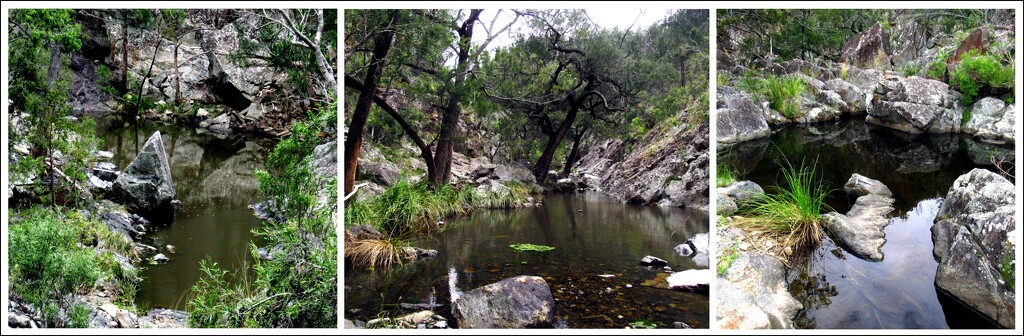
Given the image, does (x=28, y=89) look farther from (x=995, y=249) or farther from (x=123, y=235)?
(x=995, y=249)

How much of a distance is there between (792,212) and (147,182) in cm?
382

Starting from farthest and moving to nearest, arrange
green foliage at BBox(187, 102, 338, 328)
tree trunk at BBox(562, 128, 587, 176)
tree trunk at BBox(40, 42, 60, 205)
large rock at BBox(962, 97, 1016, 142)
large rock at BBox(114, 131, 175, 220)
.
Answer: tree trunk at BBox(562, 128, 587, 176)
large rock at BBox(114, 131, 175, 220)
tree trunk at BBox(40, 42, 60, 205)
large rock at BBox(962, 97, 1016, 142)
green foliage at BBox(187, 102, 338, 328)

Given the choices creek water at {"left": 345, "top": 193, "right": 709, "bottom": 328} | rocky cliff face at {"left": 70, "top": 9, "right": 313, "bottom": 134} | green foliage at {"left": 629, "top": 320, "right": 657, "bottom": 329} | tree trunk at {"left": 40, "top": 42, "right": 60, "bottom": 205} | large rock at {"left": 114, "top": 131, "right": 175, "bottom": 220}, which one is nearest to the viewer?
green foliage at {"left": 629, "top": 320, "right": 657, "bottom": 329}

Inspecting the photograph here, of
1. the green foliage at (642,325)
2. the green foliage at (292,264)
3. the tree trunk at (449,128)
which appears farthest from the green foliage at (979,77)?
the green foliage at (292,264)

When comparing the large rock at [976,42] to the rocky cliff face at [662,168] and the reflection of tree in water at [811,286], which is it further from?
the reflection of tree in water at [811,286]

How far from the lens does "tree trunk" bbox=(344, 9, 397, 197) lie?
310 centimetres

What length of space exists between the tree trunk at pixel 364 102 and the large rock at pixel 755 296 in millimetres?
2022

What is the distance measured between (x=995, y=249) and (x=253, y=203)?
3881mm

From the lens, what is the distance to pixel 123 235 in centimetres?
331

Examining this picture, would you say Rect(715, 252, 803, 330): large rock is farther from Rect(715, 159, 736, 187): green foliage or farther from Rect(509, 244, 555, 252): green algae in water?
Rect(509, 244, 555, 252): green algae in water

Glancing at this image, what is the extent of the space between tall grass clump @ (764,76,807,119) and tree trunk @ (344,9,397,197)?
2.29 meters

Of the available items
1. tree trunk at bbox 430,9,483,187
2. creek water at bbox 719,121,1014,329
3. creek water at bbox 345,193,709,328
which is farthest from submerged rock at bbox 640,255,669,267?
tree trunk at bbox 430,9,483,187

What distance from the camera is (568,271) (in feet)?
9.01

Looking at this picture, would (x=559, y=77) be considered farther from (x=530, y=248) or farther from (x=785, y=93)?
(x=530, y=248)
